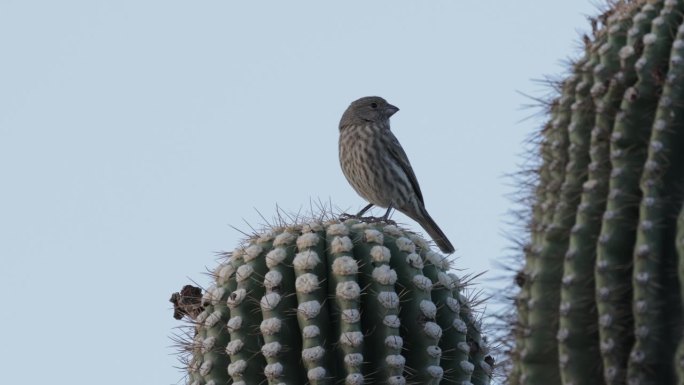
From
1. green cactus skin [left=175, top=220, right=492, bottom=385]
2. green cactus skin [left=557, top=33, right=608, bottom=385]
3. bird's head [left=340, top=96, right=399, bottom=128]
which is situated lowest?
green cactus skin [left=557, top=33, right=608, bottom=385]

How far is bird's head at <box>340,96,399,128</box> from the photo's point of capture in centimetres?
1188

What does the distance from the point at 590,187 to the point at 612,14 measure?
748 mm

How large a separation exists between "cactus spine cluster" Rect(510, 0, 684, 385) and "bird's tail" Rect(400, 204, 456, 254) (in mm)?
8162

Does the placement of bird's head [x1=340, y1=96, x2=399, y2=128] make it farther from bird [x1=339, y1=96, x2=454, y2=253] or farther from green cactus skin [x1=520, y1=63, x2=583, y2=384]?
green cactus skin [x1=520, y1=63, x2=583, y2=384]

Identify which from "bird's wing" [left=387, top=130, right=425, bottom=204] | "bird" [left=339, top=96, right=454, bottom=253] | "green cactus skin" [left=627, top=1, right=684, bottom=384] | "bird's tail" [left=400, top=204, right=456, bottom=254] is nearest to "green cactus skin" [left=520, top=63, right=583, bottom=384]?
"green cactus skin" [left=627, top=1, right=684, bottom=384]

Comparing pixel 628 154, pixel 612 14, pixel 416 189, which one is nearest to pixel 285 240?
pixel 612 14

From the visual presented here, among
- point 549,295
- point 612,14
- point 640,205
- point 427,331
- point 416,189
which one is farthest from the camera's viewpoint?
point 416,189

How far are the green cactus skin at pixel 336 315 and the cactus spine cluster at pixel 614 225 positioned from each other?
128cm

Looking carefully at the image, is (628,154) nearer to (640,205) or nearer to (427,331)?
(640,205)

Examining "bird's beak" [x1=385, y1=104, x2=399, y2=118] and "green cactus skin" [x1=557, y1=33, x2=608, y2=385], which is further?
"bird's beak" [x1=385, y1=104, x2=399, y2=118]

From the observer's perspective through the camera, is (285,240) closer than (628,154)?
No

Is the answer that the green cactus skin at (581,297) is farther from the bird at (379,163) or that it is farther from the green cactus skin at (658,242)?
the bird at (379,163)

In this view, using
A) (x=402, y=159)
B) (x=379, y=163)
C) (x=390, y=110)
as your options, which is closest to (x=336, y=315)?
(x=379, y=163)

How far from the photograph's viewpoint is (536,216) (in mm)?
3555
